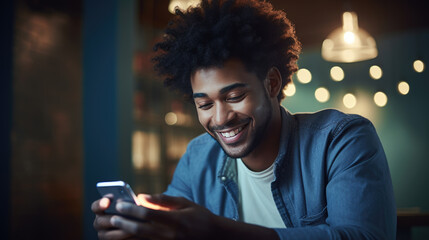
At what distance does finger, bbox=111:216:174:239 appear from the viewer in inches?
34.7

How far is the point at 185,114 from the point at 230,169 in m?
4.01

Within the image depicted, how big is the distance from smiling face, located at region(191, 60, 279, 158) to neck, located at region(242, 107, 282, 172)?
0.20 feet

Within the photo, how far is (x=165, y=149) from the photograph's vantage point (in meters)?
5.16

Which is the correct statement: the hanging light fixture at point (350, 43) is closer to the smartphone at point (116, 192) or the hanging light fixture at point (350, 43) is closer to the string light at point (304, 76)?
the string light at point (304, 76)

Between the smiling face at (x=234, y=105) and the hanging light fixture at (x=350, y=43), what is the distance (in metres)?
1.89

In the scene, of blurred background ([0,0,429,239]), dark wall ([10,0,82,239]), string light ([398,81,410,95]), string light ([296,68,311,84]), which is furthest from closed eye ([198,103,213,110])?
dark wall ([10,0,82,239])

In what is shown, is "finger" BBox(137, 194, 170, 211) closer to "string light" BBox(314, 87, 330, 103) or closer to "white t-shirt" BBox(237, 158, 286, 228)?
"white t-shirt" BBox(237, 158, 286, 228)

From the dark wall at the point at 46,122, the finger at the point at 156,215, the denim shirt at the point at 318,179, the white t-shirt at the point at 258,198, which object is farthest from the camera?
the dark wall at the point at 46,122

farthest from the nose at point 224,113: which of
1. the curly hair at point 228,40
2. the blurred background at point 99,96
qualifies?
the blurred background at point 99,96

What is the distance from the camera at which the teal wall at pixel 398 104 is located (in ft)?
9.93

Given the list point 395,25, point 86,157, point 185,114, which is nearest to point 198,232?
point 86,157

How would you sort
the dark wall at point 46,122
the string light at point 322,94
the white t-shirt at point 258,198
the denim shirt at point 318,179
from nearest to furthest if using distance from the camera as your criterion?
the denim shirt at point 318,179 < the white t-shirt at point 258,198 < the string light at point 322,94 < the dark wall at point 46,122

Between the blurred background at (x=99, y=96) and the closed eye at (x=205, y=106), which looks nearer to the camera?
the closed eye at (x=205, y=106)

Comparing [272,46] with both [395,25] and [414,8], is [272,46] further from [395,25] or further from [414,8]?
[414,8]
